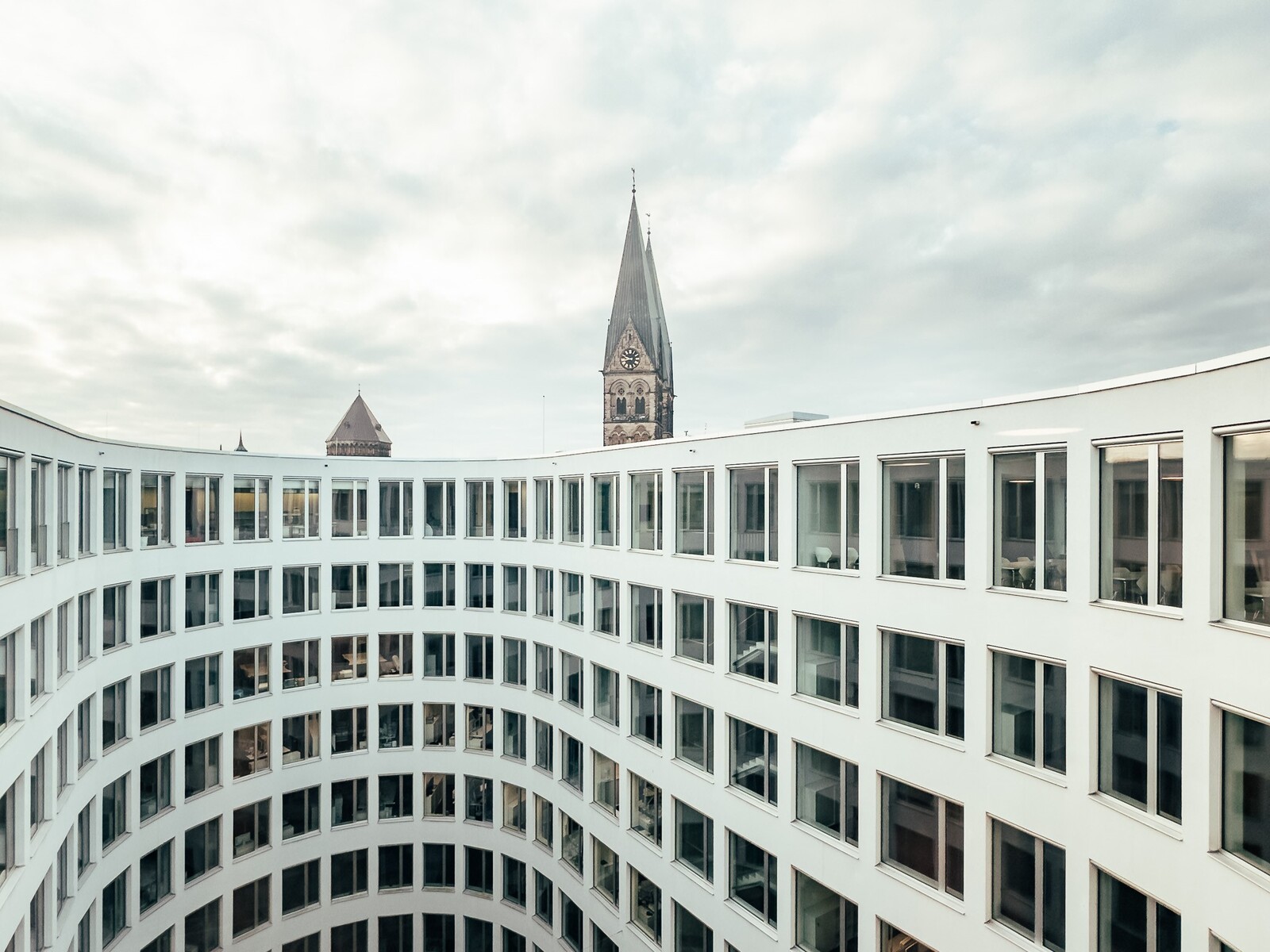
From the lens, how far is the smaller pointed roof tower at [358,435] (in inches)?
3602

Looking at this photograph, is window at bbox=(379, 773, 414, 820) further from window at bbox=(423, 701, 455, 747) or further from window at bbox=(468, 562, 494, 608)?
window at bbox=(468, 562, 494, 608)

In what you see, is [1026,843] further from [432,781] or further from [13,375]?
[13,375]

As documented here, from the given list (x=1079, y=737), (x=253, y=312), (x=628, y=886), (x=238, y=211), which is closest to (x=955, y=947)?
(x=1079, y=737)

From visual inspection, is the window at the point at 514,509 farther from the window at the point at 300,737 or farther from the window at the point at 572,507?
the window at the point at 300,737

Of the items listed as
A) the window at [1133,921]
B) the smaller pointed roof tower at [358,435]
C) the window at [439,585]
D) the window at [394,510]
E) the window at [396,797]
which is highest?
the smaller pointed roof tower at [358,435]

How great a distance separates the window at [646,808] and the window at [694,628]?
3.94 meters

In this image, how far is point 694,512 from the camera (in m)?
17.5

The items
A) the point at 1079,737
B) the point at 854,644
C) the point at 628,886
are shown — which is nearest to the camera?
the point at 1079,737

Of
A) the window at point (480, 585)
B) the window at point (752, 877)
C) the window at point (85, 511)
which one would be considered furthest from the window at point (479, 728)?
the window at point (85, 511)

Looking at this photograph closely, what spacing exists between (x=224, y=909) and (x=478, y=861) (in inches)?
317

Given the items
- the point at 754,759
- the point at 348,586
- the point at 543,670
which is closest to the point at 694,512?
the point at 754,759

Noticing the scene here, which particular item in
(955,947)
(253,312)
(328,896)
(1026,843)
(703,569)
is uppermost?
(253,312)

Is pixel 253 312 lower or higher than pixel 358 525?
higher

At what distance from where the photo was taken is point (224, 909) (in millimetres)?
22547
